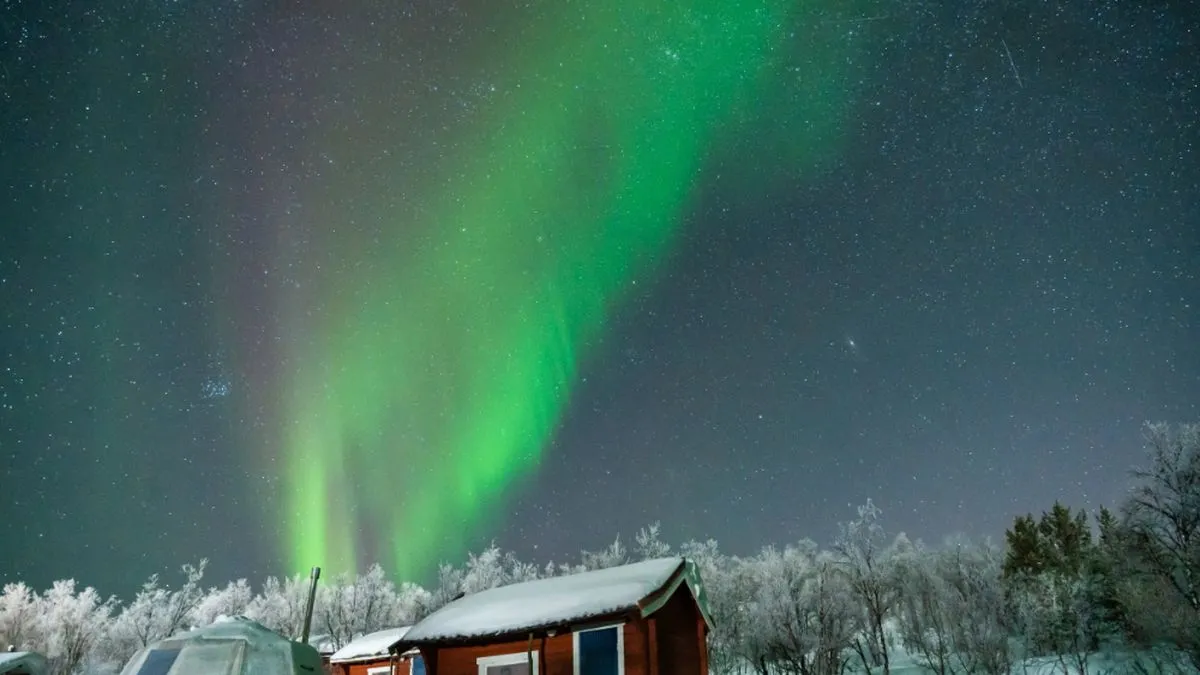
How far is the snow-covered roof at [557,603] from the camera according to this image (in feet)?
60.2

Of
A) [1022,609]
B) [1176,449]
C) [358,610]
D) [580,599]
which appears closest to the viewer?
[580,599]

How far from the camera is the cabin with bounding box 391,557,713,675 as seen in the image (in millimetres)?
18109

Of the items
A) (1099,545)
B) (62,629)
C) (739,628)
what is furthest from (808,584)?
(62,629)

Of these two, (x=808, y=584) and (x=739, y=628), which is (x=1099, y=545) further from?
(x=739, y=628)

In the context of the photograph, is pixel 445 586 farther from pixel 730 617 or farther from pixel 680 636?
pixel 680 636

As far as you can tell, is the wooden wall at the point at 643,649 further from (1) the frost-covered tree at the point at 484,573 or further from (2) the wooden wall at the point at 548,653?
(1) the frost-covered tree at the point at 484,573

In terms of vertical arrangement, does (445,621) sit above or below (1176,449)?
below

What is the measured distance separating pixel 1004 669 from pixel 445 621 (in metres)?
38.0

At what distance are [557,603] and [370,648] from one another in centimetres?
1772

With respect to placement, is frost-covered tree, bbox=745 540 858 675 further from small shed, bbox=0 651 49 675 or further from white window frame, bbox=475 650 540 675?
small shed, bbox=0 651 49 675

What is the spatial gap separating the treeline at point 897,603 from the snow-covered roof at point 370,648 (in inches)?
1021

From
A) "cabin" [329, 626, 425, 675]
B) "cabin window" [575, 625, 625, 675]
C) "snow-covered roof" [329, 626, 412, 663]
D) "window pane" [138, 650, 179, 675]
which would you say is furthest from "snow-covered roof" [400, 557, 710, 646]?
"snow-covered roof" [329, 626, 412, 663]

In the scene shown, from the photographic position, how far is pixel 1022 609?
51.1 metres

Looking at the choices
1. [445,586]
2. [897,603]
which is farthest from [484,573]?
[897,603]
